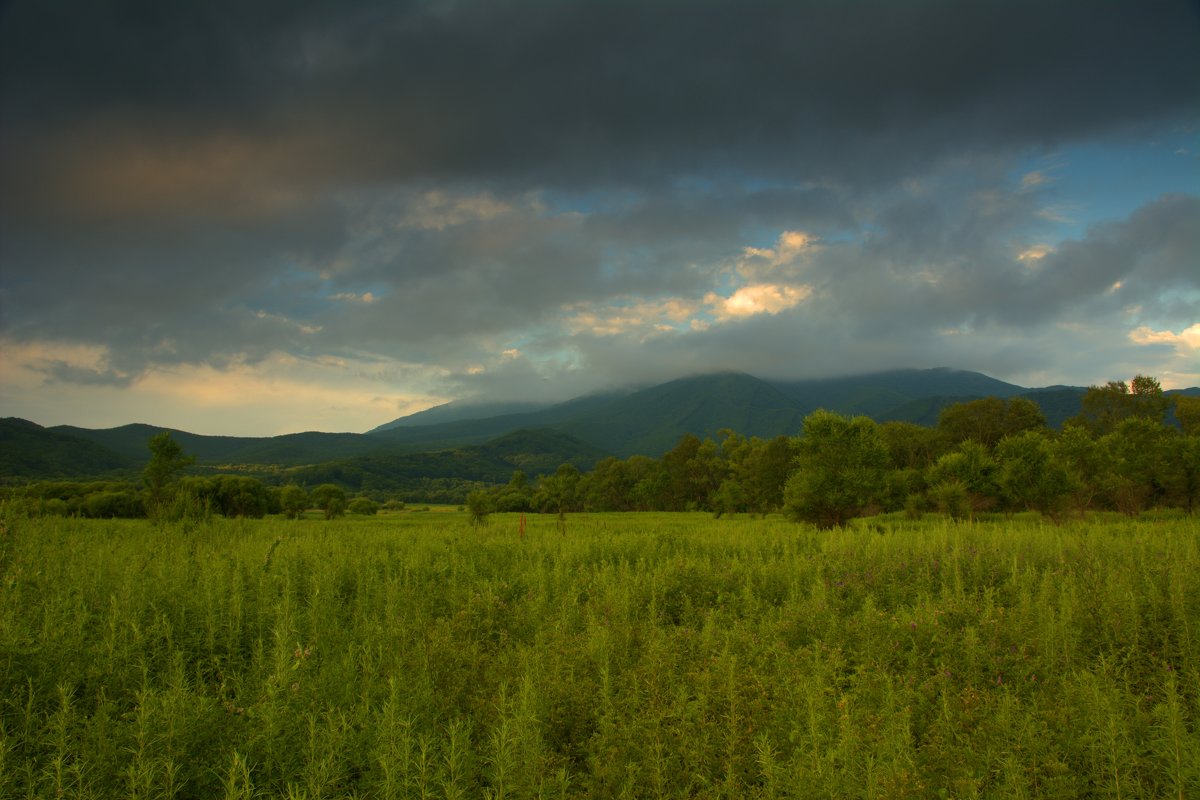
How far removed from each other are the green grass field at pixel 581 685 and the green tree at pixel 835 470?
77.2 ft

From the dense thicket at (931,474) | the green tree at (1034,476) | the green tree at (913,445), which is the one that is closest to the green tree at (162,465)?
the dense thicket at (931,474)

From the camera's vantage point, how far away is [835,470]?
35.8m

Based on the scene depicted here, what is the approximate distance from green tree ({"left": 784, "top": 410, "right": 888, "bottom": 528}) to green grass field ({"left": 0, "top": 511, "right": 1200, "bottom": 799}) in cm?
2353

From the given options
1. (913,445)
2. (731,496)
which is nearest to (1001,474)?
(731,496)

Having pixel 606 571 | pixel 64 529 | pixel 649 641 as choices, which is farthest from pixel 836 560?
pixel 64 529

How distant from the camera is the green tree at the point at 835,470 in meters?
35.0

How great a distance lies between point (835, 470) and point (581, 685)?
110 ft

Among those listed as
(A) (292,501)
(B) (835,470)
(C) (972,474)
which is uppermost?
(B) (835,470)

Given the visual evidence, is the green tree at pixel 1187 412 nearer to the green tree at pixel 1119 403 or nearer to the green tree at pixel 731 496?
the green tree at pixel 1119 403

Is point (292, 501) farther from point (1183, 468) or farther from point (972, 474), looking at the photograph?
point (1183, 468)

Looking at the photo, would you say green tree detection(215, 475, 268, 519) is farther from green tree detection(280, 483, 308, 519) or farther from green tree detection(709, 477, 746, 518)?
green tree detection(709, 477, 746, 518)

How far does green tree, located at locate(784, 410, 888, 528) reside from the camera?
34969mm

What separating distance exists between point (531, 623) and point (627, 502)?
10139cm

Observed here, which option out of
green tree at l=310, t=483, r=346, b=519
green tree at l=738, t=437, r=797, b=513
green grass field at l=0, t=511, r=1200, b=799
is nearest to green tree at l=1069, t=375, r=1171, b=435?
green tree at l=738, t=437, r=797, b=513
